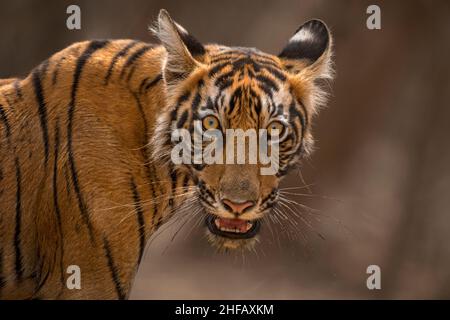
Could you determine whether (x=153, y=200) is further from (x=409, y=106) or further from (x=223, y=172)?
(x=409, y=106)

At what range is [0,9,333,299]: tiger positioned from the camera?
3133 mm

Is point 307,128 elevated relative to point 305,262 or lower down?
elevated

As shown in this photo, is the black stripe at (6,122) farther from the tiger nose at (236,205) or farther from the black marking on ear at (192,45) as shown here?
the tiger nose at (236,205)

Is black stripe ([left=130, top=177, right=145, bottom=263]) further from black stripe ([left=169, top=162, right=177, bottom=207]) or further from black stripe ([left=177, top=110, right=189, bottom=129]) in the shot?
black stripe ([left=177, top=110, right=189, bottom=129])

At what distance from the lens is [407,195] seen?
683cm

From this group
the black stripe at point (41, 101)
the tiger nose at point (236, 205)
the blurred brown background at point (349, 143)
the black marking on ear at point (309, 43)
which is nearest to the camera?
the tiger nose at point (236, 205)

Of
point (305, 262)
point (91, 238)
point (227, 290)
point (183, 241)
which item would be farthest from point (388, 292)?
point (91, 238)

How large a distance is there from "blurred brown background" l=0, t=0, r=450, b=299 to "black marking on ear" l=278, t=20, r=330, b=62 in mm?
3148

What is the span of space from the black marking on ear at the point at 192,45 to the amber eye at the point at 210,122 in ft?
1.09

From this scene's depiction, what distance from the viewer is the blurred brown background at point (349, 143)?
22.0 feet

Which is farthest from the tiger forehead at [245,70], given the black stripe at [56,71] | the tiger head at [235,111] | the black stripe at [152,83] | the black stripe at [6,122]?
the black stripe at [6,122]

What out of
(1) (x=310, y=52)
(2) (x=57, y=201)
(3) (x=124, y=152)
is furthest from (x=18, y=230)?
(1) (x=310, y=52)

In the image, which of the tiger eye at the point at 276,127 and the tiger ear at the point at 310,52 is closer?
the tiger eye at the point at 276,127

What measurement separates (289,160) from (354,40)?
4005 millimetres
